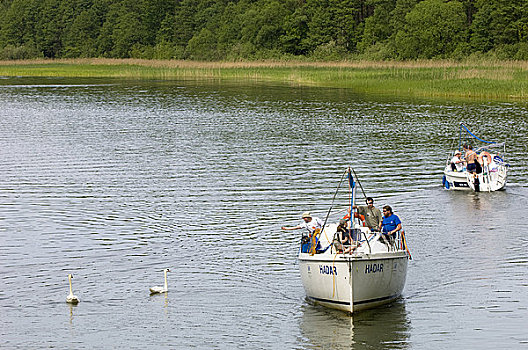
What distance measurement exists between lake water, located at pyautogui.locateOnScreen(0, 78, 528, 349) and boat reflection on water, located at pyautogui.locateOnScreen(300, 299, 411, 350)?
5cm

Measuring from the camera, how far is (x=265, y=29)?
13412cm

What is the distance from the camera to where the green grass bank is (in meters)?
69.0

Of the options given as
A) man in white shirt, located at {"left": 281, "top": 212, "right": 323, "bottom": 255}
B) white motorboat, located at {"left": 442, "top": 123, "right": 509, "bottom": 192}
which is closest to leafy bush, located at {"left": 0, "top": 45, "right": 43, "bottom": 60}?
white motorboat, located at {"left": 442, "top": 123, "right": 509, "bottom": 192}

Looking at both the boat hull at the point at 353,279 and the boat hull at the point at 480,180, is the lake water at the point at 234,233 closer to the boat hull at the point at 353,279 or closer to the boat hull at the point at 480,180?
the boat hull at the point at 353,279

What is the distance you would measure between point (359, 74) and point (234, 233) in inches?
2516

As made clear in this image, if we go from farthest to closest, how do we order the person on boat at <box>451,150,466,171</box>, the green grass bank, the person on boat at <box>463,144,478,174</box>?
1. the green grass bank
2. the person on boat at <box>451,150,466,171</box>
3. the person on boat at <box>463,144,478,174</box>

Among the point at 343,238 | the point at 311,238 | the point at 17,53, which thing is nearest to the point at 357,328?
the point at 343,238

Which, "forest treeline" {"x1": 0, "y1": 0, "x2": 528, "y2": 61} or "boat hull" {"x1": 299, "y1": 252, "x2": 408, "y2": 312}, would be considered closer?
"boat hull" {"x1": 299, "y1": 252, "x2": 408, "y2": 312}

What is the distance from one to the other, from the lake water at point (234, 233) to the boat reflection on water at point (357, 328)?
0.05 metres

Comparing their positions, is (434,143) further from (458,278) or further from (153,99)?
(153,99)

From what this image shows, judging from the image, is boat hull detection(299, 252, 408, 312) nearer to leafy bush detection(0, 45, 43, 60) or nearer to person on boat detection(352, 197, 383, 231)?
person on boat detection(352, 197, 383, 231)

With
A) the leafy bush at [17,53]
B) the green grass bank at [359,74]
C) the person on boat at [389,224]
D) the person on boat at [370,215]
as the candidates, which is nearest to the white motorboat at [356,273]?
the person on boat at [389,224]

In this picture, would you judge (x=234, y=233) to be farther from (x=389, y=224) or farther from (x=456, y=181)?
(x=456, y=181)

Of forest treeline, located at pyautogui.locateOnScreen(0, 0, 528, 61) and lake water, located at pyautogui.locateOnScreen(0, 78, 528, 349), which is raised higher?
forest treeline, located at pyautogui.locateOnScreen(0, 0, 528, 61)
